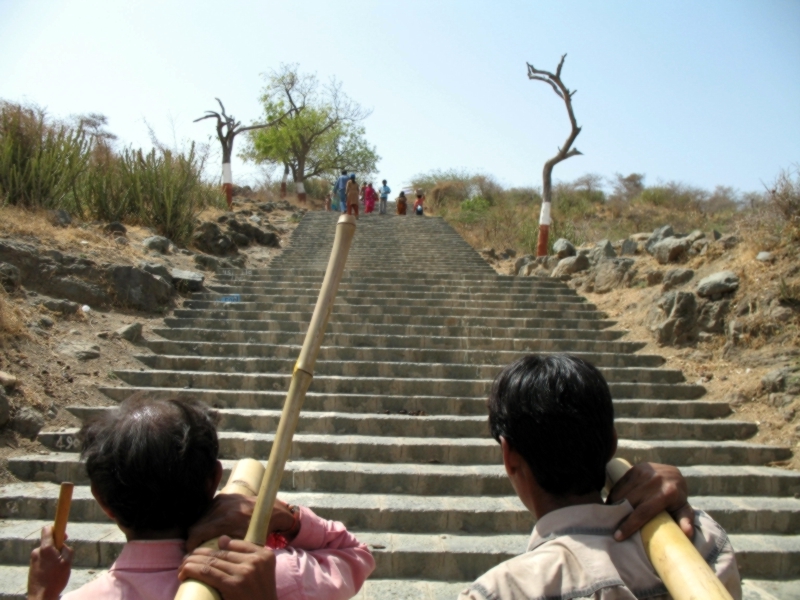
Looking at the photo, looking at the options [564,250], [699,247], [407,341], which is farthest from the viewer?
[564,250]

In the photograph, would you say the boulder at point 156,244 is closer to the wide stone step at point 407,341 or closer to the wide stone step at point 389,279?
the wide stone step at point 389,279

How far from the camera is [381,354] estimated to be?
785 cm

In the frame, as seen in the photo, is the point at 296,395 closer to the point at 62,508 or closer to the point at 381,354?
the point at 62,508

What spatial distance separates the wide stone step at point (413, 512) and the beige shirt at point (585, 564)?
3.81m

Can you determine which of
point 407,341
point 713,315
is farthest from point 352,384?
point 713,315

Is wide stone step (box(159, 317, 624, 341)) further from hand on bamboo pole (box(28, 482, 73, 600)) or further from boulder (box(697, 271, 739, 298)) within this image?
hand on bamboo pole (box(28, 482, 73, 600))

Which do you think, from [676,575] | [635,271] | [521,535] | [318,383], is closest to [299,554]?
[676,575]

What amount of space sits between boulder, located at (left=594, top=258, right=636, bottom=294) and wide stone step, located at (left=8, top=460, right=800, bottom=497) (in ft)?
16.6

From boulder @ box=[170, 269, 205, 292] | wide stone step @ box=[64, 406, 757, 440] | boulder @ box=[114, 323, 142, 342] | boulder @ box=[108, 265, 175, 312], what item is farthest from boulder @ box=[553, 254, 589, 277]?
boulder @ box=[114, 323, 142, 342]

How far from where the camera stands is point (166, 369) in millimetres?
7492

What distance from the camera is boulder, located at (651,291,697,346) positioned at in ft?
26.3

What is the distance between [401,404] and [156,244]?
6.18m

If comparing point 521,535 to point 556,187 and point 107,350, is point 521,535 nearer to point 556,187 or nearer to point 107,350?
point 107,350

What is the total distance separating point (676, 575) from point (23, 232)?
9.19 metres
